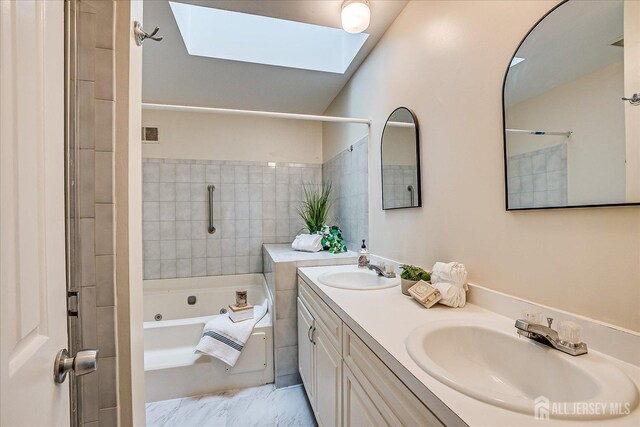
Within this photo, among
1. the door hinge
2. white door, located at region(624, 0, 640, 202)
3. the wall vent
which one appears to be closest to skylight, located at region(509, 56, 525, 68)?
white door, located at region(624, 0, 640, 202)

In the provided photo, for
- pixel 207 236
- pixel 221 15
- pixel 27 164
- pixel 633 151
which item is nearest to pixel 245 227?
pixel 207 236

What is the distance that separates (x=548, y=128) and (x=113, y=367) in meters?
1.64

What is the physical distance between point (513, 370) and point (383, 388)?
379 mm

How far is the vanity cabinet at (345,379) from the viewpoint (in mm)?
714

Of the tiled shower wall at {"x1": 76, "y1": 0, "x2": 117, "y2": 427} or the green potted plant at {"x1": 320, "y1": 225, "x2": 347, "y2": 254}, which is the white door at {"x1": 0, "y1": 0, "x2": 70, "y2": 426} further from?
the green potted plant at {"x1": 320, "y1": 225, "x2": 347, "y2": 254}

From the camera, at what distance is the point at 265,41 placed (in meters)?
2.19

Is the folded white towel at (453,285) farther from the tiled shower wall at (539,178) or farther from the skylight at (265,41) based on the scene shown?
the skylight at (265,41)

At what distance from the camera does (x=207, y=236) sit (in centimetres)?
313

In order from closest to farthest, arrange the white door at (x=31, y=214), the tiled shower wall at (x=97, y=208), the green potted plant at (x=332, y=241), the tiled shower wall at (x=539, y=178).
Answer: the white door at (x=31, y=214)
the tiled shower wall at (x=539, y=178)
the tiled shower wall at (x=97, y=208)
the green potted plant at (x=332, y=241)

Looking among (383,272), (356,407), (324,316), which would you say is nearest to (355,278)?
(383,272)

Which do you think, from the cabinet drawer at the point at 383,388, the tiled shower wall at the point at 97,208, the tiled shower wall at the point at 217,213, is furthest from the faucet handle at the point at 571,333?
the tiled shower wall at the point at 217,213

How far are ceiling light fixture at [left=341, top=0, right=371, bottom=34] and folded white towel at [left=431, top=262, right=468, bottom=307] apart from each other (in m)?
1.33

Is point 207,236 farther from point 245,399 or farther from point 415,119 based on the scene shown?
point 415,119

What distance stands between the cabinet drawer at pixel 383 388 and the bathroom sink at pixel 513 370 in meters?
0.09
